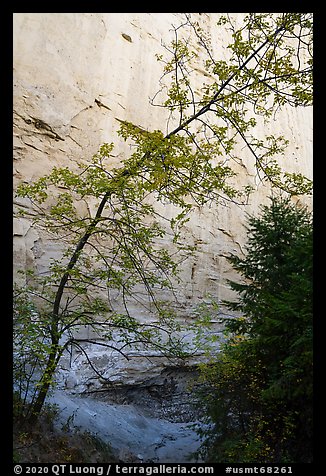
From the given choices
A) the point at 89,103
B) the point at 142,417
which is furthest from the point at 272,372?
the point at 89,103

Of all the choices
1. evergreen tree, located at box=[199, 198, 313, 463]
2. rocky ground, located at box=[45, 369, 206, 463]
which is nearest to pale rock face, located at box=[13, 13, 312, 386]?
rocky ground, located at box=[45, 369, 206, 463]

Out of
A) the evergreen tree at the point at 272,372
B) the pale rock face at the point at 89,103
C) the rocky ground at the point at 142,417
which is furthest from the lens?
the pale rock face at the point at 89,103

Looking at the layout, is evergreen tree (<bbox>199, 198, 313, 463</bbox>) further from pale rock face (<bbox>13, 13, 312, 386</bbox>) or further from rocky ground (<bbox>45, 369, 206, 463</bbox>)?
pale rock face (<bbox>13, 13, 312, 386</bbox>)

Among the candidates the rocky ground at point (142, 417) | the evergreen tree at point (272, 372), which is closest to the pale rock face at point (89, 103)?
the rocky ground at point (142, 417)

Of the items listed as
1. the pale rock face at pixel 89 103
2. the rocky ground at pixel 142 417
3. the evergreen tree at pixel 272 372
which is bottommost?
the rocky ground at pixel 142 417

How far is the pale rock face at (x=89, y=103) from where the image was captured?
25.8 ft

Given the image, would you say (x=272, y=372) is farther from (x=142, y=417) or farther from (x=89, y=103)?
(x=89, y=103)

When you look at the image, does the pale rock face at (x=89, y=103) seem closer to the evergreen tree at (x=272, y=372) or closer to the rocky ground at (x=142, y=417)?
the rocky ground at (x=142, y=417)

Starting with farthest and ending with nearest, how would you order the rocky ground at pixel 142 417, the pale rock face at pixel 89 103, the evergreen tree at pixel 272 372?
the pale rock face at pixel 89 103 < the rocky ground at pixel 142 417 < the evergreen tree at pixel 272 372

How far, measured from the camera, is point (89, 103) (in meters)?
8.59

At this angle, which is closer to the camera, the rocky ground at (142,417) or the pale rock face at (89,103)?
the rocky ground at (142,417)

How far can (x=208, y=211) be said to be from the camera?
9.63m

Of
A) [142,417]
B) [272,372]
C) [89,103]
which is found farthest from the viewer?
[89,103]
